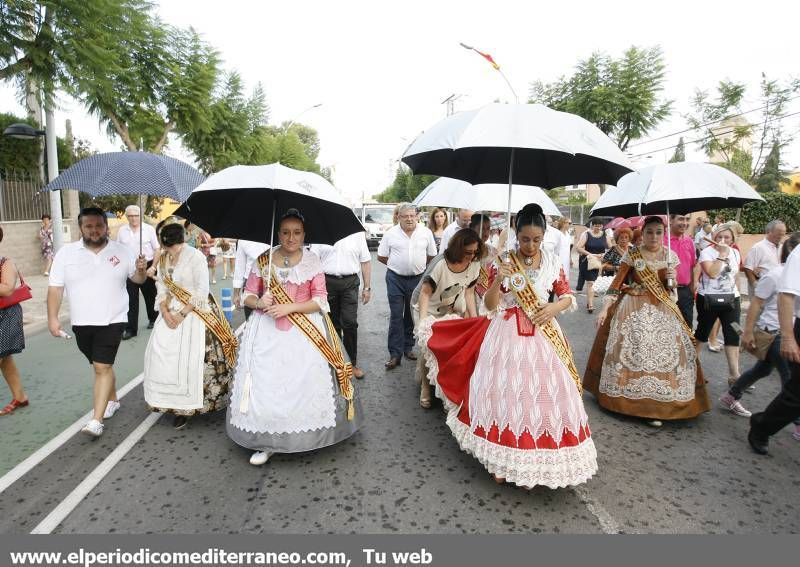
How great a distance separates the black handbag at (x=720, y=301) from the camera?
5.23 m

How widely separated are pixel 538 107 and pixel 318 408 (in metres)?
2.49

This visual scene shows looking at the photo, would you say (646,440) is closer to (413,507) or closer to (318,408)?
(413,507)

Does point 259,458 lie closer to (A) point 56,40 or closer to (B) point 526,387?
(B) point 526,387

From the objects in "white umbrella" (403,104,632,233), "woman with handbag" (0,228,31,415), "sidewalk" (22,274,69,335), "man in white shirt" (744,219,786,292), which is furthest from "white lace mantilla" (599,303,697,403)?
"sidewalk" (22,274,69,335)

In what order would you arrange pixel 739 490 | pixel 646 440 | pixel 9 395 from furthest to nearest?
1. pixel 9 395
2. pixel 646 440
3. pixel 739 490

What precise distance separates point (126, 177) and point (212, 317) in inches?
51.3

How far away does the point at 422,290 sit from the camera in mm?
4520

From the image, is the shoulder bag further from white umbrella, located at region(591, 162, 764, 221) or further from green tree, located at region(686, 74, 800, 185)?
green tree, located at region(686, 74, 800, 185)

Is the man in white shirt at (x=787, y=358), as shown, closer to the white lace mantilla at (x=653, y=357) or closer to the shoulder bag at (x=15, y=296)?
the white lace mantilla at (x=653, y=357)

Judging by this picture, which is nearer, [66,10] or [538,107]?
[538,107]

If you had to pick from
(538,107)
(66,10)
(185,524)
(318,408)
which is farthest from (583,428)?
(66,10)

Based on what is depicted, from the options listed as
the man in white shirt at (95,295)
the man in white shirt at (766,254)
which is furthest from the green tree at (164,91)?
the man in white shirt at (766,254)

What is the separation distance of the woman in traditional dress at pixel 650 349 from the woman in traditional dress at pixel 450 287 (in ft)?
4.28

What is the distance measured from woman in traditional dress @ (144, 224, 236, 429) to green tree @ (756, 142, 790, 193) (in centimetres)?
2721
